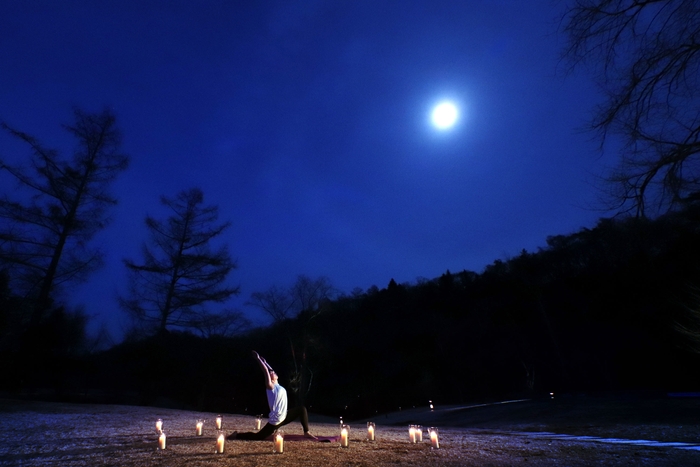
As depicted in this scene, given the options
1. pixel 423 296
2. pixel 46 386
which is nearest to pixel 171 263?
pixel 46 386

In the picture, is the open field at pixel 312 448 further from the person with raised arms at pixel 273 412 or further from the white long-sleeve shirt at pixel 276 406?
the white long-sleeve shirt at pixel 276 406

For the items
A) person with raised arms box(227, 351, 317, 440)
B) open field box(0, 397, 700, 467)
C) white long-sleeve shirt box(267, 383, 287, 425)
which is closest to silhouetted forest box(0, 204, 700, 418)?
open field box(0, 397, 700, 467)

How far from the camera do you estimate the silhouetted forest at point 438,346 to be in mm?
23422

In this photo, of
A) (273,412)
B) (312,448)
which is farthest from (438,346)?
(312,448)

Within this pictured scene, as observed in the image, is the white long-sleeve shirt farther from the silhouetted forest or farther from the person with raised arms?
the silhouetted forest

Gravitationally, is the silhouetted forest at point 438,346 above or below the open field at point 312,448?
above

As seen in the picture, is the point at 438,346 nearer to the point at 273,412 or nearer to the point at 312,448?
the point at 273,412

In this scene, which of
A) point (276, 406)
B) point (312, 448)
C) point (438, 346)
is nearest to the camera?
point (312, 448)

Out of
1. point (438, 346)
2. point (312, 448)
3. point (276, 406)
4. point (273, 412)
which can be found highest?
point (438, 346)

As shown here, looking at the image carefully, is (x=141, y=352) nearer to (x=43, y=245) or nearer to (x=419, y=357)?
(x=43, y=245)

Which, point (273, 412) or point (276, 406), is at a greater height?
point (276, 406)

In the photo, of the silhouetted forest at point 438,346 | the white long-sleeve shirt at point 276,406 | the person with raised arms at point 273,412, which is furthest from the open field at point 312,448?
the silhouetted forest at point 438,346

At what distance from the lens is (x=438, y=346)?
124ft

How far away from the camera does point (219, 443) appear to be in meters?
6.27
